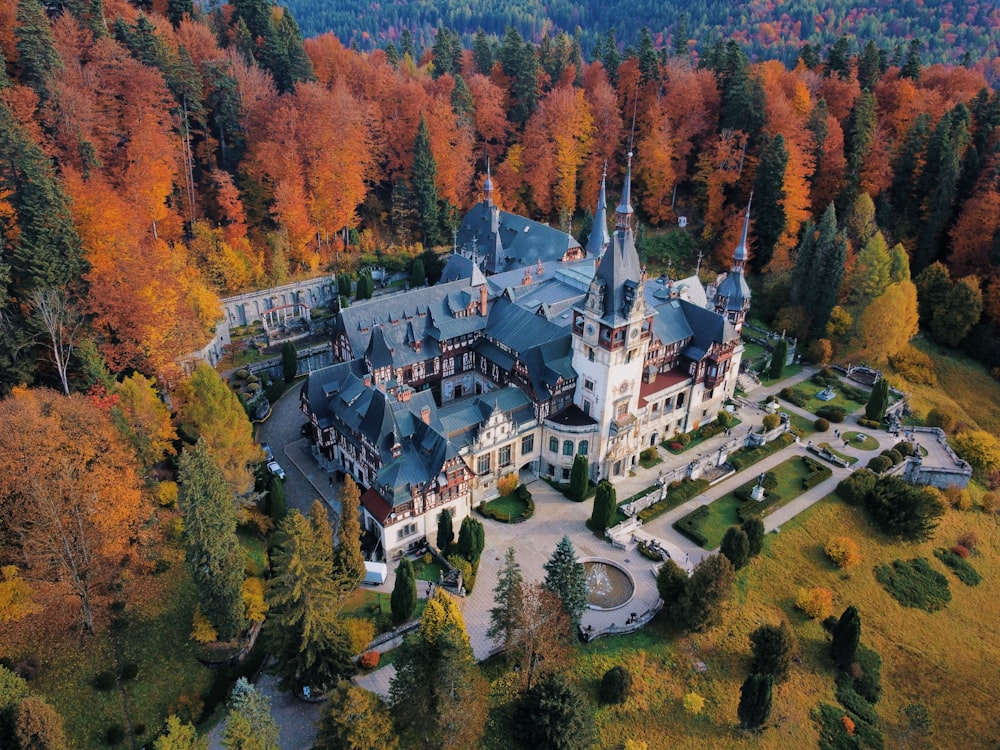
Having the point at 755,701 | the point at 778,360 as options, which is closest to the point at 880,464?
the point at 778,360

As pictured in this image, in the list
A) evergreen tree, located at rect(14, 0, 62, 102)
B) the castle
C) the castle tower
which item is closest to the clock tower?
the castle

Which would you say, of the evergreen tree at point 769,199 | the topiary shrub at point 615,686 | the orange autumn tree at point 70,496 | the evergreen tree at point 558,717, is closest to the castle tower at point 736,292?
the evergreen tree at point 769,199

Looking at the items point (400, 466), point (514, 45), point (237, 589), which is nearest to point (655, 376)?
point (400, 466)

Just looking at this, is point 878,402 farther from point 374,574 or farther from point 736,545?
point 374,574

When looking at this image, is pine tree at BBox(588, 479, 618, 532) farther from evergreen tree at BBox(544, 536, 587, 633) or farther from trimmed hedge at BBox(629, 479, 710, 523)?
evergreen tree at BBox(544, 536, 587, 633)

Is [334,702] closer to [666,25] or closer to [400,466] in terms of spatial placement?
[400,466]

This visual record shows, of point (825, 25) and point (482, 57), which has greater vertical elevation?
point (825, 25)
